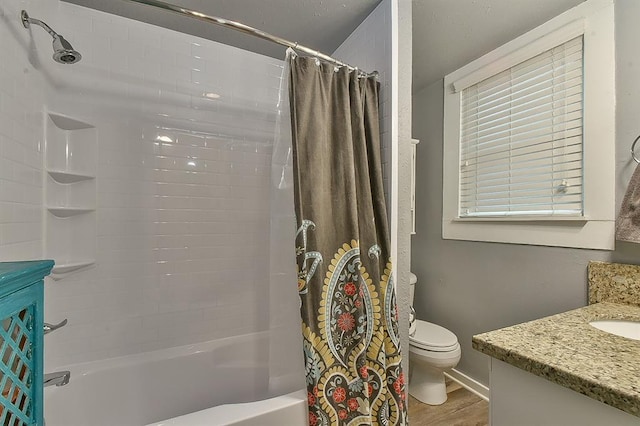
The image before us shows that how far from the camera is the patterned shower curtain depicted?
3.48 feet

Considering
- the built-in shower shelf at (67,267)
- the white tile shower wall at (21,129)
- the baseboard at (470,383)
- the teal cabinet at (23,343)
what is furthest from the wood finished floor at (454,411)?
the white tile shower wall at (21,129)

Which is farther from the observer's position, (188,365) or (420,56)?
(420,56)

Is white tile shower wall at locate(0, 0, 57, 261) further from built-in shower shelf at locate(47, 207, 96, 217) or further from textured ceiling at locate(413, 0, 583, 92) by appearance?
textured ceiling at locate(413, 0, 583, 92)

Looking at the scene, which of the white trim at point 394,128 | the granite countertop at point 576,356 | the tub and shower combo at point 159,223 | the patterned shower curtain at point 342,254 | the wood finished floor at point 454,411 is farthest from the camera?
the wood finished floor at point 454,411

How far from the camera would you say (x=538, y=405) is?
0.64 metres

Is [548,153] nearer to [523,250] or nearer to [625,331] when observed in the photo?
[523,250]

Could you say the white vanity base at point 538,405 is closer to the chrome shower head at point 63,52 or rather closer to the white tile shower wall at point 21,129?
the white tile shower wall at point 21,129

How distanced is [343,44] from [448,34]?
0.63m

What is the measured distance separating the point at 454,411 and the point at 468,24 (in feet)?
7.54

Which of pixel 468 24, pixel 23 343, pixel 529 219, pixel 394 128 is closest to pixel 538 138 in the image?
pixel 529 219

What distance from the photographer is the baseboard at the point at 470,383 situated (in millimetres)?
1834

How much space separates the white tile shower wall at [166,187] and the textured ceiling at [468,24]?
3.04 feet

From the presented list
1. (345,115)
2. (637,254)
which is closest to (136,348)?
(345,115)

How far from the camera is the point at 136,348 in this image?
1.48 meters
